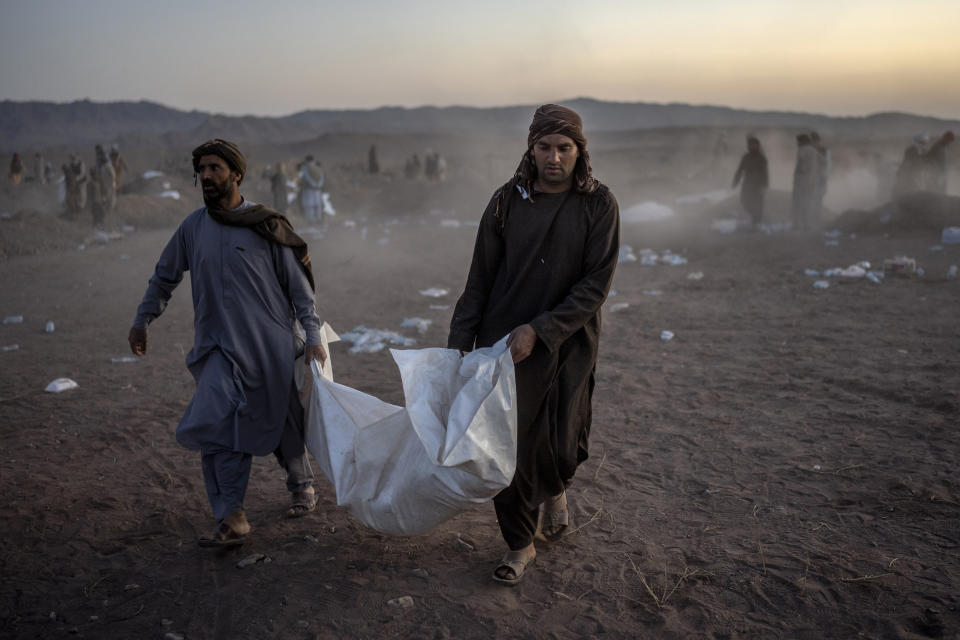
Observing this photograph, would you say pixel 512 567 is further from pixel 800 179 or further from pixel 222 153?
pixel 800 179

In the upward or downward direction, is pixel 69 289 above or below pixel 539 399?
below

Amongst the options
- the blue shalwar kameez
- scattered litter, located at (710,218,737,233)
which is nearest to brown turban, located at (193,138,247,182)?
the blue shalwar kameez

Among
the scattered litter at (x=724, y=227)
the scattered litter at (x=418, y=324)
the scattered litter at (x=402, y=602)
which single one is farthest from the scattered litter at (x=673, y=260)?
the scattered litter at (x=402, y=602)

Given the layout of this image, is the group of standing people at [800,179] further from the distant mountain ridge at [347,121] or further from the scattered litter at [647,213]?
the distant mountain ridge at [347,121]

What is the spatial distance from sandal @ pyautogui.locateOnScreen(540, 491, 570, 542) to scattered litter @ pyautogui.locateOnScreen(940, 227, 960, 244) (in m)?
11.3

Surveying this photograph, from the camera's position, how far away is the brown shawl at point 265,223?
3074mm

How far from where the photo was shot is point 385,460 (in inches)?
110

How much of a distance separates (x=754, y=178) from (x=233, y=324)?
13.2 m

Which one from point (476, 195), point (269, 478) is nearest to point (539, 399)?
point (269, 478)

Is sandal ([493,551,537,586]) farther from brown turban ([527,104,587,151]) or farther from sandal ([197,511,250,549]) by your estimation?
brown turban ([527,104,587,151])

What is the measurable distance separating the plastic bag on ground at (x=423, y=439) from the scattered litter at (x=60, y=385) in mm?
3582

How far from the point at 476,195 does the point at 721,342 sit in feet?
59.0

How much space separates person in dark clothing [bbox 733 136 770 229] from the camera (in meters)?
14.1

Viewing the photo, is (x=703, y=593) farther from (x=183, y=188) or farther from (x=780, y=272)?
(x=183, y=188)
